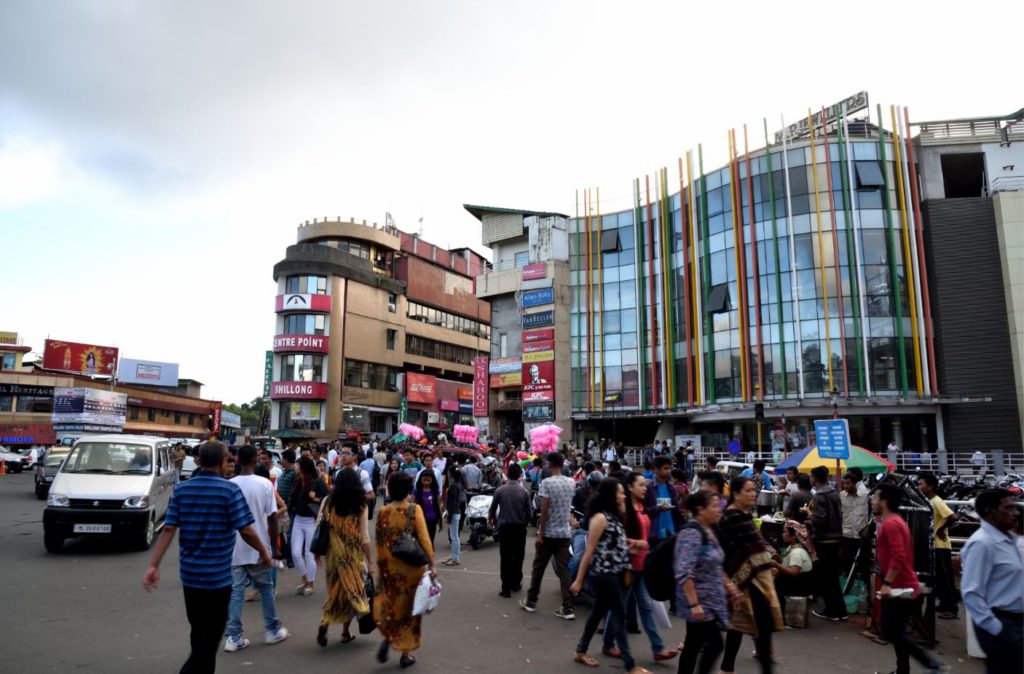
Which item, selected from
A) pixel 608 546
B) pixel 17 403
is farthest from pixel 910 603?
pixel 17 403

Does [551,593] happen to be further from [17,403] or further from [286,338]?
[17,403]

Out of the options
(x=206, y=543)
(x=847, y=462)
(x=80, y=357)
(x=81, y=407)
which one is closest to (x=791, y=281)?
(x=847, y=462)

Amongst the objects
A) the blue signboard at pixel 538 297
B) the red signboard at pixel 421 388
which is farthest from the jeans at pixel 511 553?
the red signboard at pixel 421 388

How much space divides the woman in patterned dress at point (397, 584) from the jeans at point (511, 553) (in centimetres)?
283

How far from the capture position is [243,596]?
6105 mm

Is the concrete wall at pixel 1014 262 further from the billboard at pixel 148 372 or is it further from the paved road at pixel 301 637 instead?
the billboard at pixel 148 372

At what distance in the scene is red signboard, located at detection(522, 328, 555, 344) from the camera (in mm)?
43156

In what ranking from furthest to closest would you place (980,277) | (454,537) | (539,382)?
(539,382) < (980,277) < (454,537)

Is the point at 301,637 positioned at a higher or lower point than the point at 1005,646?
lower

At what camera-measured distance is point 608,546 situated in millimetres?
5625

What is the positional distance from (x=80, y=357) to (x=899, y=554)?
65.3 meters

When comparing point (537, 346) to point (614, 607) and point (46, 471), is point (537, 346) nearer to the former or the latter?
point (46, 471)

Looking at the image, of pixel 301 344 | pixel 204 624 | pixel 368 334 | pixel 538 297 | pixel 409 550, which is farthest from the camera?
pixel 368 334

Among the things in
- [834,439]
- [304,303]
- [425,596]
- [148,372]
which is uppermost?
[304,303]
